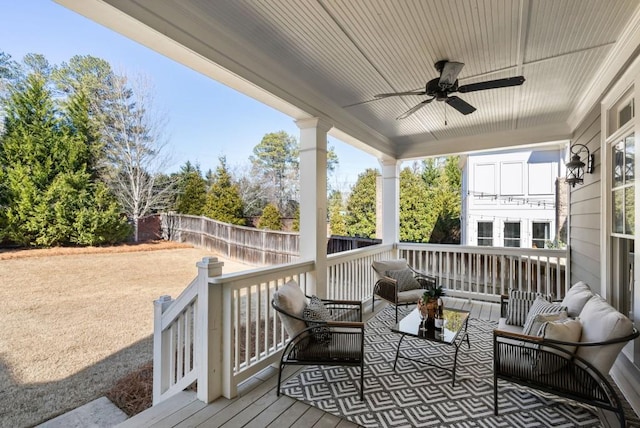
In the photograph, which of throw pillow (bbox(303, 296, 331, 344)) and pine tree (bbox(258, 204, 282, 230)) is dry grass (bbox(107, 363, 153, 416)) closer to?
throw pillow (bbox(303, 296, 331, 344))

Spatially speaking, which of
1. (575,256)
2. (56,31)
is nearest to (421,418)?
(575,256)

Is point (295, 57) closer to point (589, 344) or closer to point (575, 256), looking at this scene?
point (589, 344)

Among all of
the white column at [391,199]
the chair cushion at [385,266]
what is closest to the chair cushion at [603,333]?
the chair cushion at [385,266]

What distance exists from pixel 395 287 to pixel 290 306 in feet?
6.72

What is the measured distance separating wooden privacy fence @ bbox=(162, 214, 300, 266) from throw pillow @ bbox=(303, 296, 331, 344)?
515cm

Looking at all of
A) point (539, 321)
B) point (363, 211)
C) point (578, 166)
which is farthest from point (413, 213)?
point (539, 321)

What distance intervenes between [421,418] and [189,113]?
1060 cm

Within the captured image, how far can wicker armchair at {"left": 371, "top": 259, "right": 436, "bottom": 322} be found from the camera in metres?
3.92

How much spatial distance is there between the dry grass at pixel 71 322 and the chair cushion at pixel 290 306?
230cm

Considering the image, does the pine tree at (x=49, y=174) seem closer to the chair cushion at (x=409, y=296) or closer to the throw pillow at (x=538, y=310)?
the chair cushion at (x=409, y=296)

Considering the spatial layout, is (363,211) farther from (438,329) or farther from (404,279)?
(438,329)

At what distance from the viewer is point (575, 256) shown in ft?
13.4

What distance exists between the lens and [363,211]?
32.5ft

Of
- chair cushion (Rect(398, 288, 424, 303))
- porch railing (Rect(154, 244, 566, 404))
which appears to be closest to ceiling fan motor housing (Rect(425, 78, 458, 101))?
porch railing (Rect(154, 244, 566, 404))
